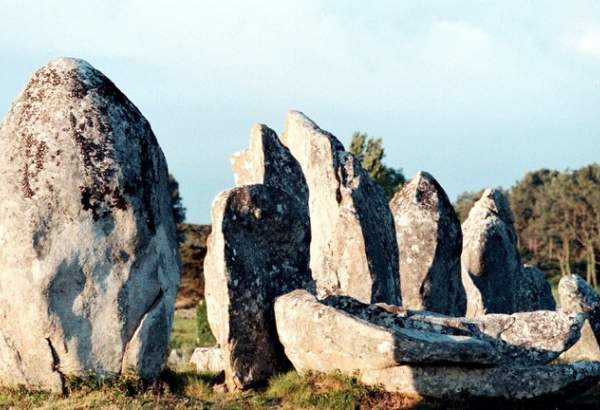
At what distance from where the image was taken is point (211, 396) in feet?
50.7

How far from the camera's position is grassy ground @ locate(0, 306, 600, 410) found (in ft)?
46.0

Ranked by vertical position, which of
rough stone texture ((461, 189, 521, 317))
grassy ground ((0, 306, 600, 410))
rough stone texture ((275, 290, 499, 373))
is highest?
rough stone texture ((461, 189, 521, 317))

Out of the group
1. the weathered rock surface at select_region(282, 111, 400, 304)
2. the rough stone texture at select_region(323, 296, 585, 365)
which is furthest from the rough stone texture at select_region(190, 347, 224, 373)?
the rough stone texture at select_region(323, 296, 585, 365)

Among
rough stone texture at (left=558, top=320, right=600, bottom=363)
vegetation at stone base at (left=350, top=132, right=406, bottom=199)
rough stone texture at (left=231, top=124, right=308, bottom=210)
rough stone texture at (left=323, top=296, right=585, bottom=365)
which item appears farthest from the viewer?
vegetation at stone base at (left=350, top=132, right=406, bottom=199)

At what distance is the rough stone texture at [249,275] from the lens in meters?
15.9

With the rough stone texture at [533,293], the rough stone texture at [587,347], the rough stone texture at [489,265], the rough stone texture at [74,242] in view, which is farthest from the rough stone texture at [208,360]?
the rough stone texture at [533,293]

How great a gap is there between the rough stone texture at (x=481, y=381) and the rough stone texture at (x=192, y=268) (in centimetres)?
2250

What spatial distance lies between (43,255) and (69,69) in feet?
8.94

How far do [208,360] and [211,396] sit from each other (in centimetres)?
395

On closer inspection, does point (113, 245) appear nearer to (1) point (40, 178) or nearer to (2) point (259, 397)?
(1) point (40, 178)

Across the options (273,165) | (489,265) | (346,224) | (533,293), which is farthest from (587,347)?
(273,165)

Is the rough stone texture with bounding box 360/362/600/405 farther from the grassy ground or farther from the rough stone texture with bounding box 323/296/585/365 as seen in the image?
the rough stone texture with bounding box 323/296/585/365

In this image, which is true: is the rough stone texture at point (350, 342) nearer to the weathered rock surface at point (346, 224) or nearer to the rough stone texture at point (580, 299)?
the weathered rock surface at point (346, 224)

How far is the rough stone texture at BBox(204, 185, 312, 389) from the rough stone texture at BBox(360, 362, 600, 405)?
5.88 ft
